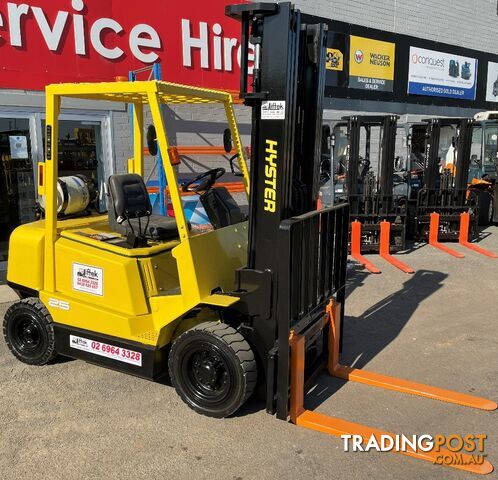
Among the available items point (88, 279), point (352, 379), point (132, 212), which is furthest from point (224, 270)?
point (352, 379)

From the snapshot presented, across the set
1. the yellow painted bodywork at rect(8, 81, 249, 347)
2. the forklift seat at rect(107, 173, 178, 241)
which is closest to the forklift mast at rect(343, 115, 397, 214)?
the yellow painted bodywork at rect(8, 81, 249, 347)

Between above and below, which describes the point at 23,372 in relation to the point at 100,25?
below

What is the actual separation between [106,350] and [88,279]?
0.58 metres

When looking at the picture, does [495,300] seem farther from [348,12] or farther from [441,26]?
[441,26]

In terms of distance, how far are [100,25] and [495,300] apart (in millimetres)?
7153

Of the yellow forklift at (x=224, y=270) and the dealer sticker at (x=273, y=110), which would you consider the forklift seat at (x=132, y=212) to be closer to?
the yellow forklift at (x=224, y=270)

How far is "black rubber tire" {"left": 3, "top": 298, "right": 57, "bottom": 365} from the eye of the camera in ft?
13.8

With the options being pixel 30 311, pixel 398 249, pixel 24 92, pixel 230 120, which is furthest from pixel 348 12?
pixel 30 311

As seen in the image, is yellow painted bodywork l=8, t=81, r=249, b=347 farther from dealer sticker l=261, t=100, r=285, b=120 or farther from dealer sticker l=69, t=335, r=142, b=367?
dealer sticker l=261, t=100, r=285, b=120

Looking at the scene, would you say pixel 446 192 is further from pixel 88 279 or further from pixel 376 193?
pixel 88 279

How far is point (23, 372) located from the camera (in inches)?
170

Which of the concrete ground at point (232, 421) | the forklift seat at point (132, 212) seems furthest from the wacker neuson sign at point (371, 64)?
the forklift seat at point (132, 212)

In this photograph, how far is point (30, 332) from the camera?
14.3 ft

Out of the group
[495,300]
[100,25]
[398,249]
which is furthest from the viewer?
[398,249]
